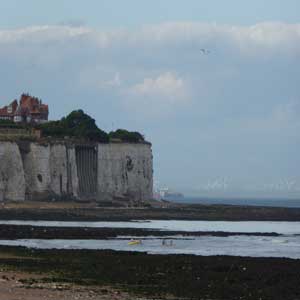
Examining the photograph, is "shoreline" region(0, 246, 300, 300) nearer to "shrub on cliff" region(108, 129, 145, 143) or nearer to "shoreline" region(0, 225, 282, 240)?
"shoreline" region(0, 225, 282, 240)

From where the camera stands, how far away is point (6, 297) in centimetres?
2605

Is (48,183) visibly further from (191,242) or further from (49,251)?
(49,251)

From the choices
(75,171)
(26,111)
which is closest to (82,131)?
(75,171)

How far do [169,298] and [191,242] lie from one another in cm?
2547

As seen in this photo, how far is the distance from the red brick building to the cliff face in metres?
13.8

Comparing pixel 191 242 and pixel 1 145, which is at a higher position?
pixel 1 145

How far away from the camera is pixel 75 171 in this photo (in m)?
101

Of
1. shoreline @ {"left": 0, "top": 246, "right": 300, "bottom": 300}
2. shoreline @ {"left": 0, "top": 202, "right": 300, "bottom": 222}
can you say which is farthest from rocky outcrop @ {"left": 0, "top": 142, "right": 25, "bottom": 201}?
shoreline @ {"left": 0, "top": 246, "right": 300, "bottom": 300}

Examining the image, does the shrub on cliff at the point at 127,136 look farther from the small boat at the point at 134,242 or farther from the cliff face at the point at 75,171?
the small boat at the point at 134,242

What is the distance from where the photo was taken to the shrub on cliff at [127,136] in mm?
111062

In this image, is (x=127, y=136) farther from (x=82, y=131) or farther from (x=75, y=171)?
(x=75, y=171)

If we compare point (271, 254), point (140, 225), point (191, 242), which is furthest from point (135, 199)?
point (271, 254)

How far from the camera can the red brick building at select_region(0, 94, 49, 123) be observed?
11594cm

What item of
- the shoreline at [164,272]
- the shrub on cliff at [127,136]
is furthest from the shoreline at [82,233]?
the shrub on cliff at [127,136]
